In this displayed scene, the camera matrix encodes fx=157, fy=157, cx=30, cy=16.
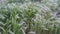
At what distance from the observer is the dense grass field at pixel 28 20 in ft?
9.00

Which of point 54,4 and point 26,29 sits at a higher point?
point 54,4

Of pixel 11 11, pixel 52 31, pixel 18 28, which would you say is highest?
pixel 11 11

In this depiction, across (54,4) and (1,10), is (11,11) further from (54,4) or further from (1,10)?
(54,4)

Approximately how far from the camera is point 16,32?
2.75 metres

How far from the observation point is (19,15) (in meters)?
2.96

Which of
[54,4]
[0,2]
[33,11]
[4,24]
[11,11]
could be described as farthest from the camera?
[54,4]

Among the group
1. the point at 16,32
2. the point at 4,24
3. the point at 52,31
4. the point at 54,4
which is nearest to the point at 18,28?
the point at 16,32

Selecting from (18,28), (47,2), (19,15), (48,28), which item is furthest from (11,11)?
(47,2)

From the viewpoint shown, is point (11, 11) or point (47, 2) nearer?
point (11, 11)

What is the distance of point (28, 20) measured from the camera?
300 centimetres

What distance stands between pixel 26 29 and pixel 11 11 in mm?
434

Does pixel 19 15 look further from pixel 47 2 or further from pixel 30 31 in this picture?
pixel 47 2

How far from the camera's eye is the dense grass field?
2.74 meters

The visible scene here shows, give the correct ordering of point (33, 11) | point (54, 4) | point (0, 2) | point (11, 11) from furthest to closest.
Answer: point (54, 4) → point (0, 2) → point (33, 11) → point (11, 11)
